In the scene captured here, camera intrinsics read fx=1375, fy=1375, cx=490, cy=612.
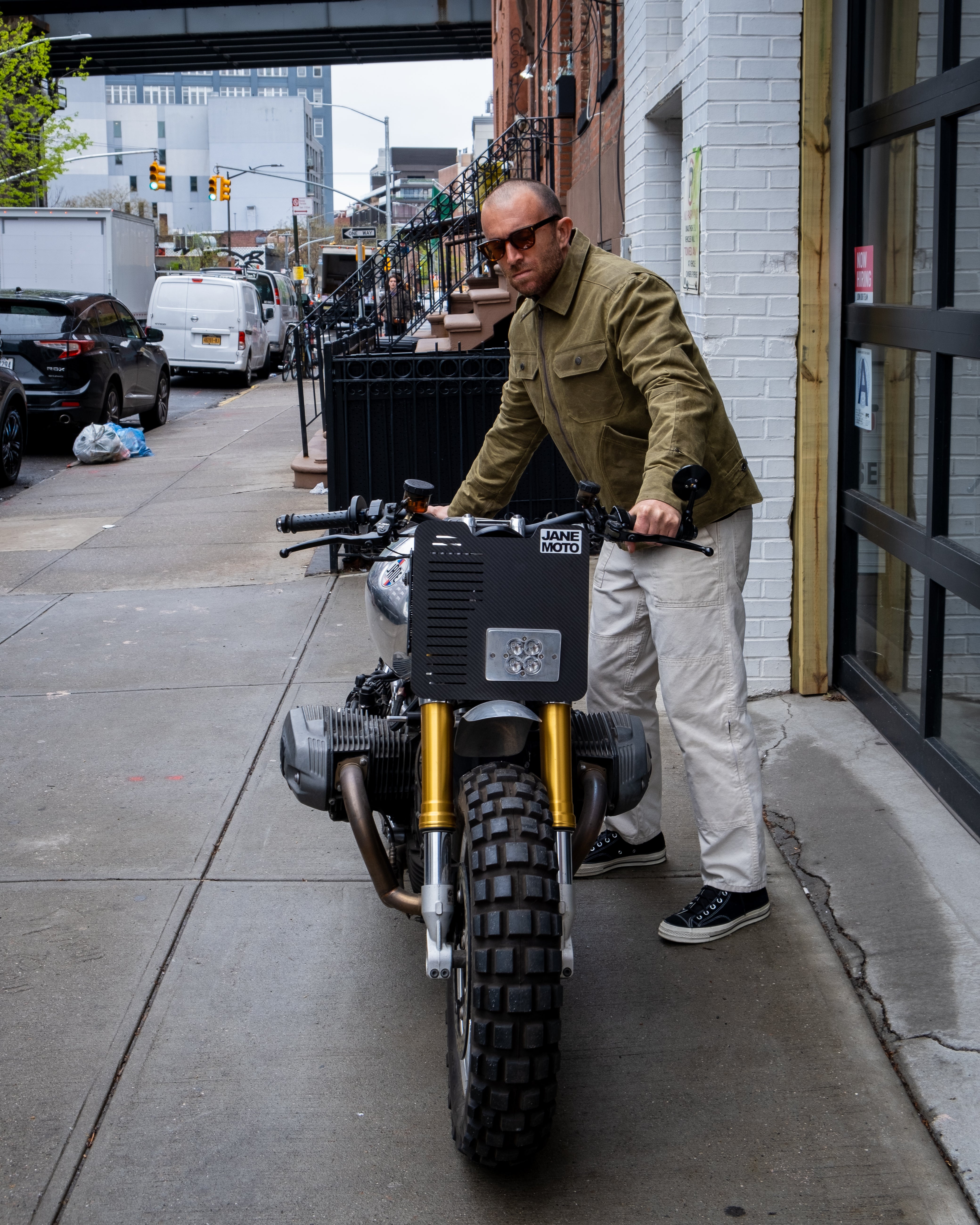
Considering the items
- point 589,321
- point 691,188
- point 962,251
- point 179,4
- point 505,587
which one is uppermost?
point 179,4

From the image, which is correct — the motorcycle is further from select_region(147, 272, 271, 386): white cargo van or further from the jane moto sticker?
select_region(147, 272, 271, 386): white cargo van

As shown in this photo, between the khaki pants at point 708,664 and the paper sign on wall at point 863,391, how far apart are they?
173 centimetres

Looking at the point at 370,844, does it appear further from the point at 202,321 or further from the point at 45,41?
the point at 45,41

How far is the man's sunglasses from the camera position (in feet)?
10.8

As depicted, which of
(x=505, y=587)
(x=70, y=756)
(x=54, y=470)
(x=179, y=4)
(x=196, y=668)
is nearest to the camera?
(x=505, y=587)

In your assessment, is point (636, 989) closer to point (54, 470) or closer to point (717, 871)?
point (717, 871)

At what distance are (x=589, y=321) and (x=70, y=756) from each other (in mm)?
3000

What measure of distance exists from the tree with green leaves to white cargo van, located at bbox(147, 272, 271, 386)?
8722 mm

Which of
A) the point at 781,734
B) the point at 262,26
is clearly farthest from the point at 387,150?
the point at 781,734

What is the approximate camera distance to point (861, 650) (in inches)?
216

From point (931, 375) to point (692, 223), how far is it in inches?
63.8

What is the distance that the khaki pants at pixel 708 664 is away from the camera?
3590 millimetres

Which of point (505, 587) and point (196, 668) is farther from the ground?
point (505, 587)

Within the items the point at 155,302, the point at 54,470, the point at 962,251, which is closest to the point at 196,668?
the point at 962,251
